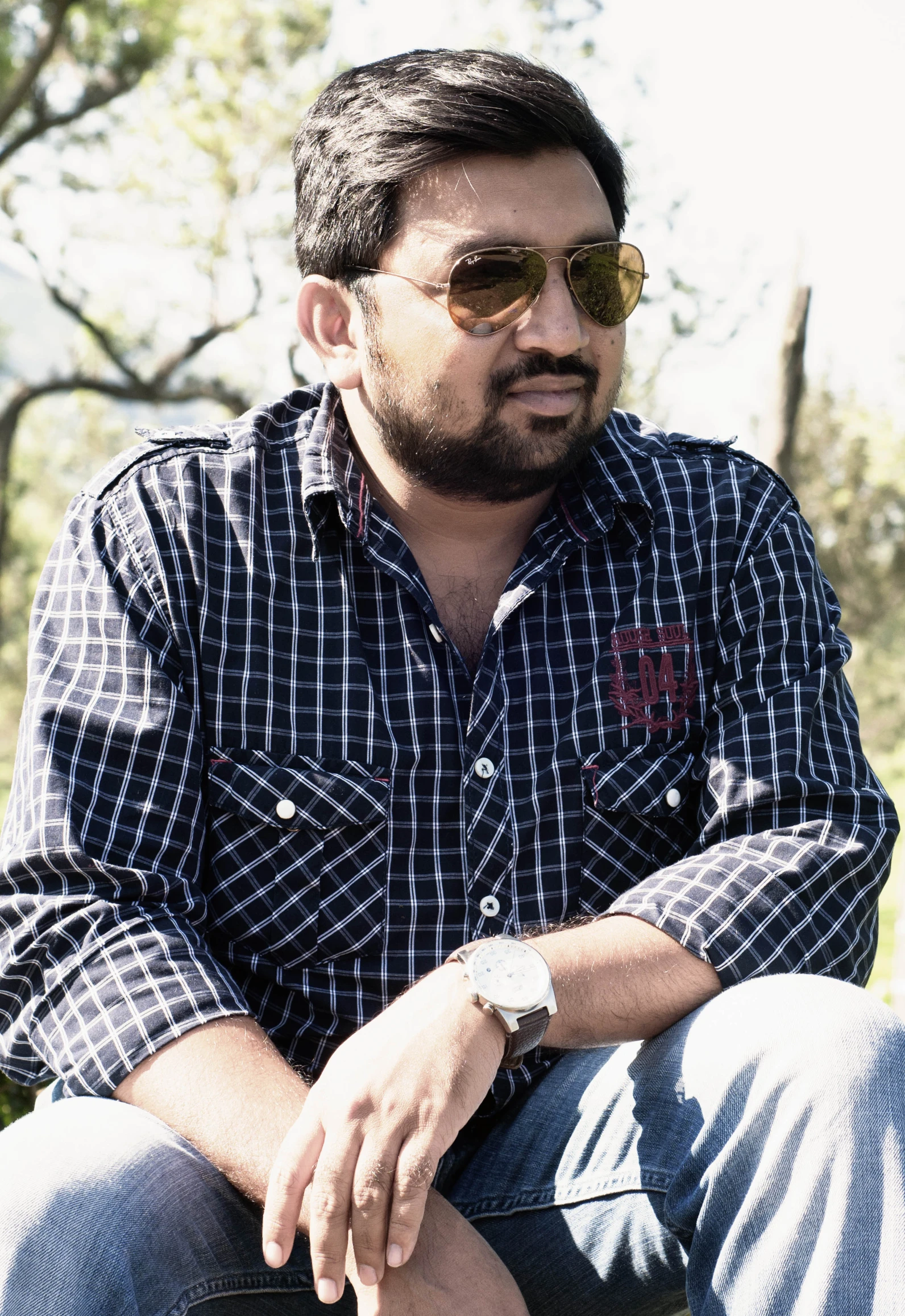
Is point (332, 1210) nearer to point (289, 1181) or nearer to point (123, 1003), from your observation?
point (289, 1181)

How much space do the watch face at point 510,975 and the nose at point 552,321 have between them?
3.88ft

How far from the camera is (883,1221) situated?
1.51m

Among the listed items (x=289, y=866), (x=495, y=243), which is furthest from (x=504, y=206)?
(x=289, y=866)

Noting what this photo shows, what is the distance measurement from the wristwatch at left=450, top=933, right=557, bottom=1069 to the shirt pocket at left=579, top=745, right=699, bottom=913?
0.47 meters

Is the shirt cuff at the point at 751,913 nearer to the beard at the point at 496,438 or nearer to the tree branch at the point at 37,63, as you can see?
the beard at the point at 496,438

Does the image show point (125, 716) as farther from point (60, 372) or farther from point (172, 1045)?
point (60, 372)

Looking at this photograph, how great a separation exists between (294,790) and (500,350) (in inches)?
37.5

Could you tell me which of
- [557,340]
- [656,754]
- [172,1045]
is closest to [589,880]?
[656,754]

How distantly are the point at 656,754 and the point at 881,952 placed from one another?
6.60 meters

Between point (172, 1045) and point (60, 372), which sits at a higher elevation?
point (60, 372)

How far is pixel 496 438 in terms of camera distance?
2482mm

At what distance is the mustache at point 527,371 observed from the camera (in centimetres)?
→ 246

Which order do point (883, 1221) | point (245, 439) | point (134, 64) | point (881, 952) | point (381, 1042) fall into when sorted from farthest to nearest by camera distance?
point (134, 64) < point (881, 952) < point (245, 439) < point (381, 1042) < point (883, 1221)

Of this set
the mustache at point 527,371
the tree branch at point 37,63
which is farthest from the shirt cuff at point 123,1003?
the tree branch at point 37,63
